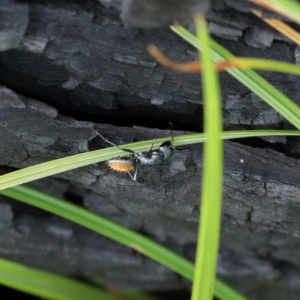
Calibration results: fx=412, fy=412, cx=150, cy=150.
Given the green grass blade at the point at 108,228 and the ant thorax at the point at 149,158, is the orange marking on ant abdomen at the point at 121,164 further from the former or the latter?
the green grass blade at the point at 108,228

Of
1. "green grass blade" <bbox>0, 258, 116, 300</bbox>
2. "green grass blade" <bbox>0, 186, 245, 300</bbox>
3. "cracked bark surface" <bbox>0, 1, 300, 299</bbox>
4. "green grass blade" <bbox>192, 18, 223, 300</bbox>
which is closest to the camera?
"green grass blade" <bbox>192, 18, 223, 300</bbox>

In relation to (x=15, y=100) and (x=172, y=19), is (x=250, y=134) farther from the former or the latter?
(x=15, y=100)

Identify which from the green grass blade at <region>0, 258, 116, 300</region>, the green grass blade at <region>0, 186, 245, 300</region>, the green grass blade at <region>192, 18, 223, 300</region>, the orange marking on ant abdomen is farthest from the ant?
the green grass blade at <region>0, 258, 116, 300</region>

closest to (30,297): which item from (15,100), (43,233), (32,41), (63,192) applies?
(43,233)

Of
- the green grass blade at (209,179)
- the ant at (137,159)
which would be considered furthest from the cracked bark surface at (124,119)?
the green grass blade at (209,179)

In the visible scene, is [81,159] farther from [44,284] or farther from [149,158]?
[44,284]

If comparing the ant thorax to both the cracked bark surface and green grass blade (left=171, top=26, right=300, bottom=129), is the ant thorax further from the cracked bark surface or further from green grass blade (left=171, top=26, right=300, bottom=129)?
green grass blade (left=171, top=26, right=300, bottom=129)
